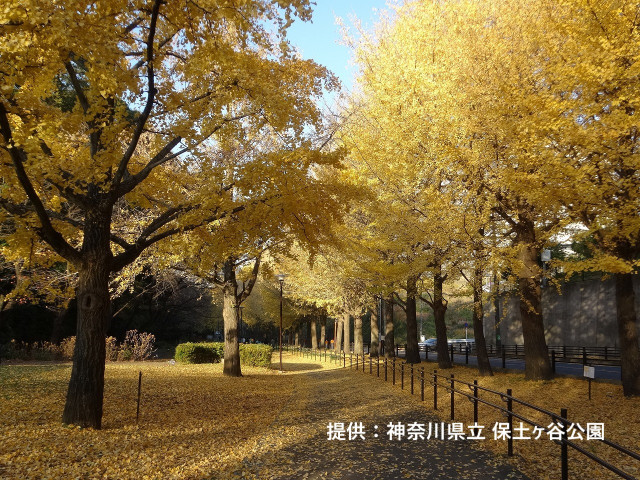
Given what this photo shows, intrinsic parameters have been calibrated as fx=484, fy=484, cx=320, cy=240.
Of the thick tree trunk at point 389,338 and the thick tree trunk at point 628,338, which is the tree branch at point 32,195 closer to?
the thick tree trunk at point 628,338

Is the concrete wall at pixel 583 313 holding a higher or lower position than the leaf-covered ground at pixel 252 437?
higher

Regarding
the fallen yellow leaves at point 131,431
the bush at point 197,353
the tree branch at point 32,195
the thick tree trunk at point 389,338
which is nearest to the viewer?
the fallen yellow leaves at point 131,431

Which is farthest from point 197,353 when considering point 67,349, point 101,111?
point 101,111

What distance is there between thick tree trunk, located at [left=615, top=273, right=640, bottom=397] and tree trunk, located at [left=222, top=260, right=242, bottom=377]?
11.8 meters

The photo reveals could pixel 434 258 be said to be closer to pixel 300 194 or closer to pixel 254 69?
pixel 300 194

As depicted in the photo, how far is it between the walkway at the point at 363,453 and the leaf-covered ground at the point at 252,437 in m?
0.02

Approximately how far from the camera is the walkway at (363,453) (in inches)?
226

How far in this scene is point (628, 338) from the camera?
10391 millimetres

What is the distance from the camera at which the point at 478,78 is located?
11.1 m

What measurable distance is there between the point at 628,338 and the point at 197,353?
19.7 meters

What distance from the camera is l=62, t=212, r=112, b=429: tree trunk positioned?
742 centimetres

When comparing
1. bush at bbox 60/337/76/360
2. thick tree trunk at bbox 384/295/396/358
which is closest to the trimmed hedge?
bush at bbox 60/337/76/360

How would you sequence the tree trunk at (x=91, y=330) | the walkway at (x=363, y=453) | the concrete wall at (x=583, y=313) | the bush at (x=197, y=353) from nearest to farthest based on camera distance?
the walkway at (x=363, y=453)
the tree trunk at (x=91, y=330)
the bush at (x=197, y=353)
the concrete wall at (x=583, y=313)

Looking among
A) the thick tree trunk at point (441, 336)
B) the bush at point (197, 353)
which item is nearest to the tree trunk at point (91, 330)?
the thick tree trunk at point (441, 336)
